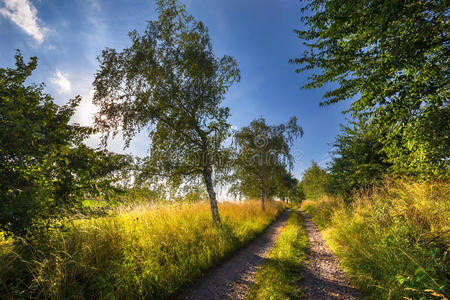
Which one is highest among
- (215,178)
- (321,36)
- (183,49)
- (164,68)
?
(183,49)

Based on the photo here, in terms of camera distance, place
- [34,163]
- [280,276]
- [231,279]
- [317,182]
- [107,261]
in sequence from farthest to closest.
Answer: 1. [317,182]
2. [231,279]
3. [280,276]
4. [107,261]
5. [34,163]

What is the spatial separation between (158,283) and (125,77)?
667 centimetres

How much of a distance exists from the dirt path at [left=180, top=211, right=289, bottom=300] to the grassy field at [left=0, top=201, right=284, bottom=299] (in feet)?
0.93

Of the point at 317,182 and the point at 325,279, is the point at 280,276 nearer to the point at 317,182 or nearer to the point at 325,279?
the point at 325,279

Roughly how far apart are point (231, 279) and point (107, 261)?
9.94 ft

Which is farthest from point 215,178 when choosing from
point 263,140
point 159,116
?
point 263,140

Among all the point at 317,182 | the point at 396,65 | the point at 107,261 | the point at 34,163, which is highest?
the point at 396,65

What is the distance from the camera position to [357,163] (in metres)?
10.3

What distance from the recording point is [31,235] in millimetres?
2633

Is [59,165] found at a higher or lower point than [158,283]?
higher

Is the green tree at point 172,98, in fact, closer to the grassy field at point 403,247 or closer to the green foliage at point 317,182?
the grassy field at point 403,247

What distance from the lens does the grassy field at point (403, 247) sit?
2.49m

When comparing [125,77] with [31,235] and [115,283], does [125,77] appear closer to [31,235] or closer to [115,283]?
[31,235]

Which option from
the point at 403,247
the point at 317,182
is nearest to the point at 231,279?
the point at 403,247
